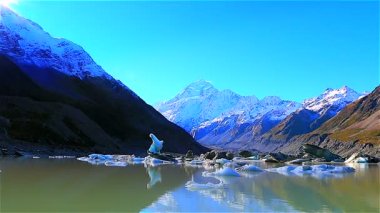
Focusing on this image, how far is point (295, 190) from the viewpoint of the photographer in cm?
2670

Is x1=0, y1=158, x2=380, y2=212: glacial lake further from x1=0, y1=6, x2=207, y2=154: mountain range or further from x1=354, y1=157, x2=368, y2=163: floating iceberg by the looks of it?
x1=0, y1=6, x2=207, y2=154: mountain range

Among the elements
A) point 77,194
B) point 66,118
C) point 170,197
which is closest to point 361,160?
point 170,197

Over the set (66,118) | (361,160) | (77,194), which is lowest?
(77,194)

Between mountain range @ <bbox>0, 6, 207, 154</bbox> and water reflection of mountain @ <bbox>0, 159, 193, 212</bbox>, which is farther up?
mountain range @ <bbox>0, 6, 207, 154</bbox>

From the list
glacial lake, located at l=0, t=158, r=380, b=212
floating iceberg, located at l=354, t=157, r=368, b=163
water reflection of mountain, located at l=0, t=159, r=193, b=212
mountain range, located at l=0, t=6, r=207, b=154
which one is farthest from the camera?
mountain range, located at l=0, t=6, r=207, b=154

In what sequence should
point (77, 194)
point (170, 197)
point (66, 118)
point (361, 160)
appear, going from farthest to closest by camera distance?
point (66, 118) → point (361, 160) → point (77, 194) → point (170, 197)

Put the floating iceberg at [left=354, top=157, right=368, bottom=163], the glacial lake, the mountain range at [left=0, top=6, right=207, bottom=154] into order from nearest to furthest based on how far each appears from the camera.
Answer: the glacial lake, the floating iceberg at [left=354, top=157, right=368, bottom=163], the mountain range at [left=0, top=6, right=207, bottom=154]

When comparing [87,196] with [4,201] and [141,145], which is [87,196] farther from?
[141,145]

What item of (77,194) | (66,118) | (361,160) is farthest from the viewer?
(66,118)

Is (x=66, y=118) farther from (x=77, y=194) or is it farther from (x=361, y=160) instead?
(x=77, y=194)

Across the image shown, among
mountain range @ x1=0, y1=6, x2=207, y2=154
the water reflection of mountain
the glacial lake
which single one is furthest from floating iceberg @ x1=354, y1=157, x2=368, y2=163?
the water reflection of mountain

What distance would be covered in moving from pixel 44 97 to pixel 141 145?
37571mm

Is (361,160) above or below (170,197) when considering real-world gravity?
above

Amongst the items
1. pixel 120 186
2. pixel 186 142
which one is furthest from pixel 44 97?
pixel 120 186
